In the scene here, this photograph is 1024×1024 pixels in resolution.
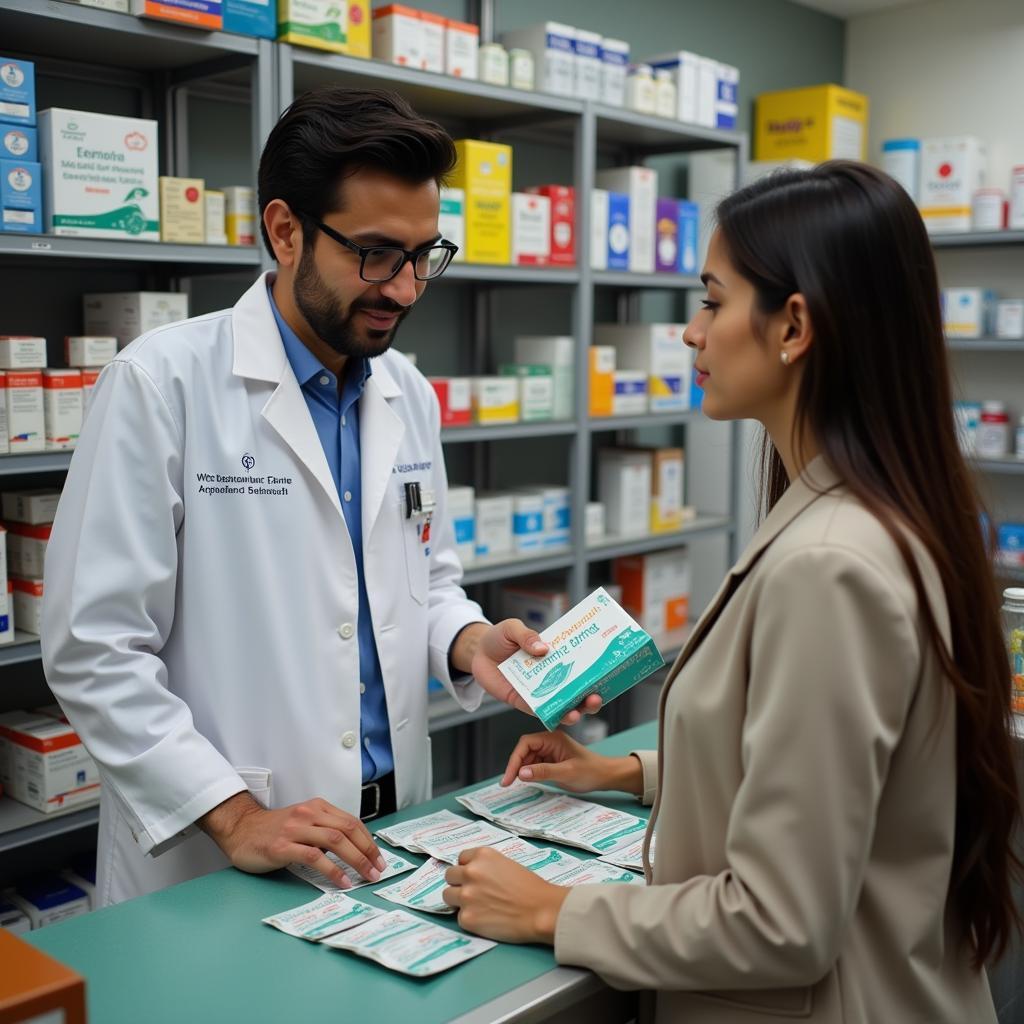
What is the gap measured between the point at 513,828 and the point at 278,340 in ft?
2.65

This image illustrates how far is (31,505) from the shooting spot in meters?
2.47

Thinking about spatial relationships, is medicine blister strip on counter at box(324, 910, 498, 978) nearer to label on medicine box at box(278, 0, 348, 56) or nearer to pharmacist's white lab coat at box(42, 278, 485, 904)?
pharmacist's white lab coat at box(42, 278, 485, 904)

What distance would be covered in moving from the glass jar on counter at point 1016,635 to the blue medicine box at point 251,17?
198 cm

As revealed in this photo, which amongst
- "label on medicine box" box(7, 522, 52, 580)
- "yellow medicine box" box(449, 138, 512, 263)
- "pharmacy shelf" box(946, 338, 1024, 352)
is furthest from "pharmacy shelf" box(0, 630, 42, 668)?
"pharmacy shelf" box(946, 338, 1024, 352)

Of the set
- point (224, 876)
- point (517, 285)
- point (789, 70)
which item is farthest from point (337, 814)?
point (789, 70)

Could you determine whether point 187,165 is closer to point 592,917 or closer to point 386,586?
point 386,586

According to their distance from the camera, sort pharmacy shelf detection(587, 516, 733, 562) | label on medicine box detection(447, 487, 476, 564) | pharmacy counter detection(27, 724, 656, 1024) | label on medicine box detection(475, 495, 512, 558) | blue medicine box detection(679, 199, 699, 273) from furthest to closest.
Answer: blue medicine box detection(679, 199, 699, 273) → pharmacy shelf detection(587, 516, 733, 562) → label on medicine box detection(475, 495, 512, 558) → label on medicine box detection(447, 487, 476, 564) → pharmacy counter detection(27, 724, 656, 1024)

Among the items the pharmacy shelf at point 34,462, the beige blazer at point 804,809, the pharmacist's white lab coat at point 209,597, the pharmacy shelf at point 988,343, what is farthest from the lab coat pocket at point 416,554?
the pharmacy shelf at point 988,343

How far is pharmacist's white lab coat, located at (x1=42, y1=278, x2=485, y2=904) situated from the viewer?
1.52 metres

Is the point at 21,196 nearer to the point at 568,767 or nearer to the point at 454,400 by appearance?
the point at 454,400

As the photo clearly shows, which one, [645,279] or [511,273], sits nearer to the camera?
[511,273]

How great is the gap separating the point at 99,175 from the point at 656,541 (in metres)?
2.24

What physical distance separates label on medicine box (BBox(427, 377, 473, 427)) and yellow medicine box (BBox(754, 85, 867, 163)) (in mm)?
2279

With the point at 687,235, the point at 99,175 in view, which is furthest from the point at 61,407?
the point at 687,235
